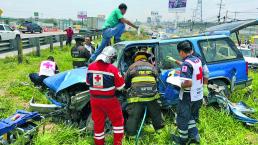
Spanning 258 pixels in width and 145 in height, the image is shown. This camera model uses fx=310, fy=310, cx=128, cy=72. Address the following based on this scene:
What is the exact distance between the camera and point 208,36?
7.36 metres

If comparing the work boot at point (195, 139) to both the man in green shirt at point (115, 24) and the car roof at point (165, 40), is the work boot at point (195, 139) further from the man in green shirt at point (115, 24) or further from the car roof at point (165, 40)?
the man in green shirt at point (115, 24)

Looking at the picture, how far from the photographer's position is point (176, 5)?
13.6m

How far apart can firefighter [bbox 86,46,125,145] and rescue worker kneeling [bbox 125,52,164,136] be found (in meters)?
0.42

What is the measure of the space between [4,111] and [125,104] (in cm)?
295

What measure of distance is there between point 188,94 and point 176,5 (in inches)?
355

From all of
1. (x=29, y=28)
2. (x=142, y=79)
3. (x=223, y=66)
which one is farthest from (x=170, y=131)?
(x=29, y=28)

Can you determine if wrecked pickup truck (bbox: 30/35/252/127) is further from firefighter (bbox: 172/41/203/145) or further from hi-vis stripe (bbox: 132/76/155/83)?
firefighter (bbox: 172/41/203/145)

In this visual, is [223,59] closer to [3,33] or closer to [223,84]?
[223,84]

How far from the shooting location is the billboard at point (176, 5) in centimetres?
1338

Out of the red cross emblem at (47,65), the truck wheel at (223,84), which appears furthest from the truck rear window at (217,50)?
the red cross emblem at (47,65)

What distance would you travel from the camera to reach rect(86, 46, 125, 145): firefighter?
509 cm

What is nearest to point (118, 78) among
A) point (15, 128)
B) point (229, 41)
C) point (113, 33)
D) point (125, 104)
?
point (125, 104)

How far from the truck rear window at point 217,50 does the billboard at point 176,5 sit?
20.6ft

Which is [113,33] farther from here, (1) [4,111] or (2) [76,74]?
(1) [4,111]
